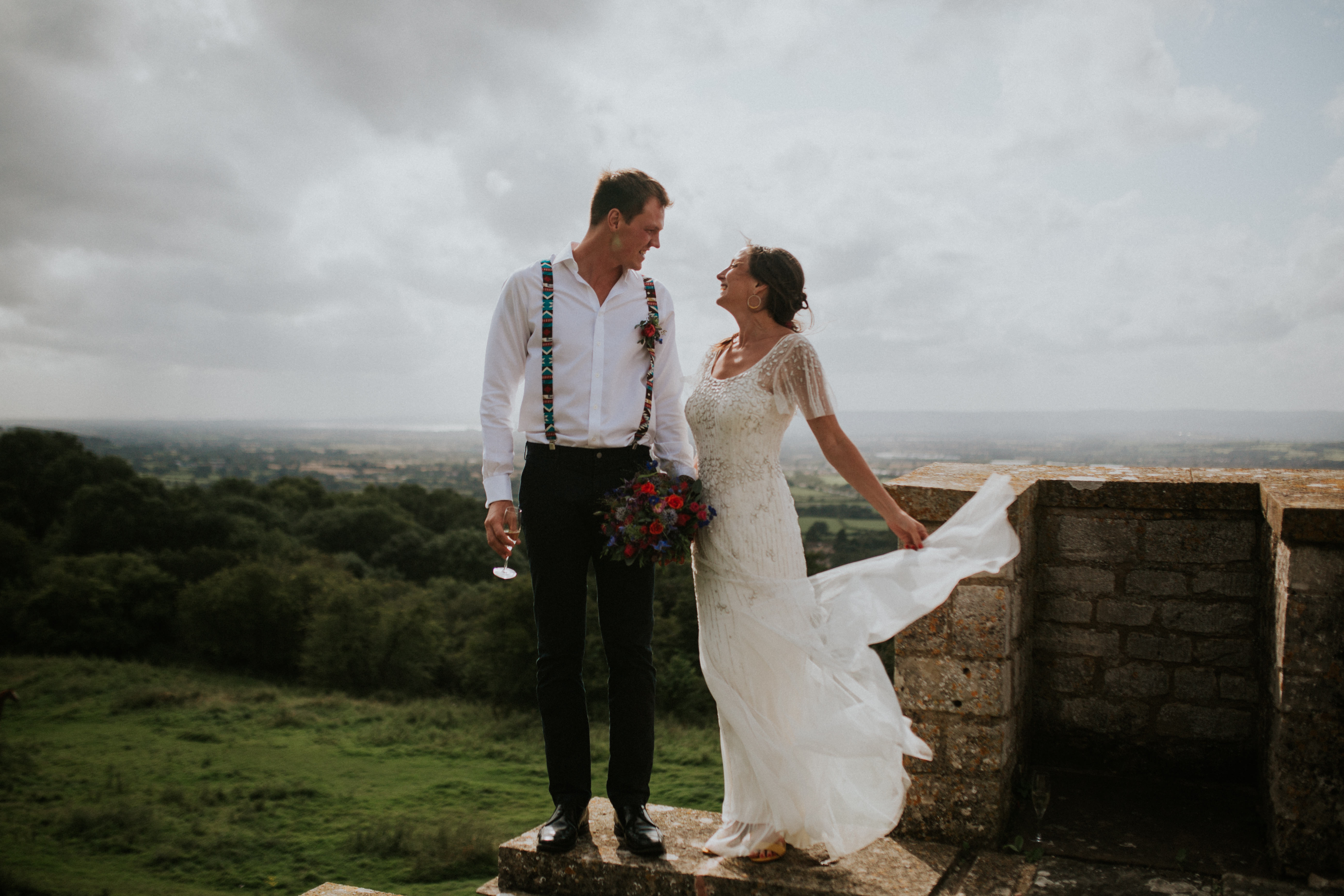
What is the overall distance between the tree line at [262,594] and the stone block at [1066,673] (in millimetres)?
20523

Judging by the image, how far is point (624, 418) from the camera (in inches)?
104

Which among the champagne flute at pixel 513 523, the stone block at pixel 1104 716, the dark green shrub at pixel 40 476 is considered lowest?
the dark green shrub at pixel 40 476

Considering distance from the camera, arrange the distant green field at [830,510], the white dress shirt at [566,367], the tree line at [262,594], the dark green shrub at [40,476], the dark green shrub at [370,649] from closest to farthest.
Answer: the white dress shirt at [566,367] → the distant green field at [830,510] → the tree line at [262,594] → the dark green shrub at [370,649] → the dark green shrub at [40,476]

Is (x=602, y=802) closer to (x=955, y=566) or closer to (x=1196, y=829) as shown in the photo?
(x=955, y=566)

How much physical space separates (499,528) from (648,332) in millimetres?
785

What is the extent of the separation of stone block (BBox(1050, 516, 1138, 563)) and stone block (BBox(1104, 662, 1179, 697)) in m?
0.43

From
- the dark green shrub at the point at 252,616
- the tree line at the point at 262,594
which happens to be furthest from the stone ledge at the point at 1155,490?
the dark green shrub at the point at 252,616

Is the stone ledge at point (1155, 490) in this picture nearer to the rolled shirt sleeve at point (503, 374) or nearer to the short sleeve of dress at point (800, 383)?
the short sleeve of dress at point (800, 383)

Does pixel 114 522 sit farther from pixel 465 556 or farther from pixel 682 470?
pixel 682 470

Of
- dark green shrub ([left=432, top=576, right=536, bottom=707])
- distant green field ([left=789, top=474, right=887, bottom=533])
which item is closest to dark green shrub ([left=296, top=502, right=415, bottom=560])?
dark green shrub ([left=432, top=576, right=536, bottom=707])

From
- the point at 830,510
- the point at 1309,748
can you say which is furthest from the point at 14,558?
the point at 1309,748

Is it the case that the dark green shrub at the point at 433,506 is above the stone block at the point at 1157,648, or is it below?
below

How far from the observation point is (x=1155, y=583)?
324cm

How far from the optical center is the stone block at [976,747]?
8.96 ft
